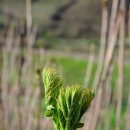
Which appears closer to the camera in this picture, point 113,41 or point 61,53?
point 113,41

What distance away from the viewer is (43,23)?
8.79m

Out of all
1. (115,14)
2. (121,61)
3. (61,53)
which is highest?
(115,14)

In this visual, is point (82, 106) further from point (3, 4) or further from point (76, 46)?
point (3, 4)

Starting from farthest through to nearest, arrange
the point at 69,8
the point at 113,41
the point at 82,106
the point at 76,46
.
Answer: the point at 69,8
the point at 76,46
the point at 113,41
the point at 82,106

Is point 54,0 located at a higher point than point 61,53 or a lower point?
higher

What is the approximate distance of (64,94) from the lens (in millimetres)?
445

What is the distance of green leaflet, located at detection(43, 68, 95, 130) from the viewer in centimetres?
43

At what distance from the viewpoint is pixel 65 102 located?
443 millimetres

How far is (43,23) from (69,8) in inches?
24.8

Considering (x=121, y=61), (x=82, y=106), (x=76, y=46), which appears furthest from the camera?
(x=76, y=46)

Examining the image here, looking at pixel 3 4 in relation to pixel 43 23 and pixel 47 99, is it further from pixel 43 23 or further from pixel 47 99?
pixel 47 99

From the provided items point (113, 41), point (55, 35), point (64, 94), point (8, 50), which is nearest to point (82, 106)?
point (64, 94)

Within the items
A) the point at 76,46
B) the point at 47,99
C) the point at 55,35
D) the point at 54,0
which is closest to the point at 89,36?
the point at 76,46

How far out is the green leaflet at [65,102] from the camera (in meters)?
0.43
